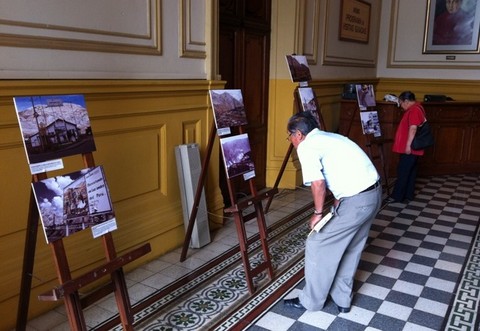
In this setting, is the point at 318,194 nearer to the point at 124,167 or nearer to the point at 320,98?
the point at 124,167

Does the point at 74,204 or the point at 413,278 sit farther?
the point at 413,278

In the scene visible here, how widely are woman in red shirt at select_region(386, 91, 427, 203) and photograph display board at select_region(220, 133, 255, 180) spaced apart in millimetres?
2509

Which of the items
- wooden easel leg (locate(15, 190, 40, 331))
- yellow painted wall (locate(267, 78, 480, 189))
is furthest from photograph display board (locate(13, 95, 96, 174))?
yellow painted wall (locate(267, 78, 480, 189))

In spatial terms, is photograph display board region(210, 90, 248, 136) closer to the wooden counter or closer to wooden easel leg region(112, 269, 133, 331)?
wooden easel leg region(112, 269, 133, 331)

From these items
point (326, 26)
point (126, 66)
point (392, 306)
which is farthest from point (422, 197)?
point (126, 66)

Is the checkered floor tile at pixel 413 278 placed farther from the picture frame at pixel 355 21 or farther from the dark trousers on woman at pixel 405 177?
the picture frame at pixel 355 21

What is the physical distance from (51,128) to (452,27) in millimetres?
7396

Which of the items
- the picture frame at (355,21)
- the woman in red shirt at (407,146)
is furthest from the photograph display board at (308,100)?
the picture frame at (355,21)

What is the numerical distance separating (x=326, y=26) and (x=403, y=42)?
2.57 m

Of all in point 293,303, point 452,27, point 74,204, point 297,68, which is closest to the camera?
point 74,204

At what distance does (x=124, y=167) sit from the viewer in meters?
3.37

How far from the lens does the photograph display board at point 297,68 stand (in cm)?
441

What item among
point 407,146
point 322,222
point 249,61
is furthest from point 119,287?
point 407,146

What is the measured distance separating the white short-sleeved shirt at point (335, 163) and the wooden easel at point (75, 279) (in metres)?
1.03
